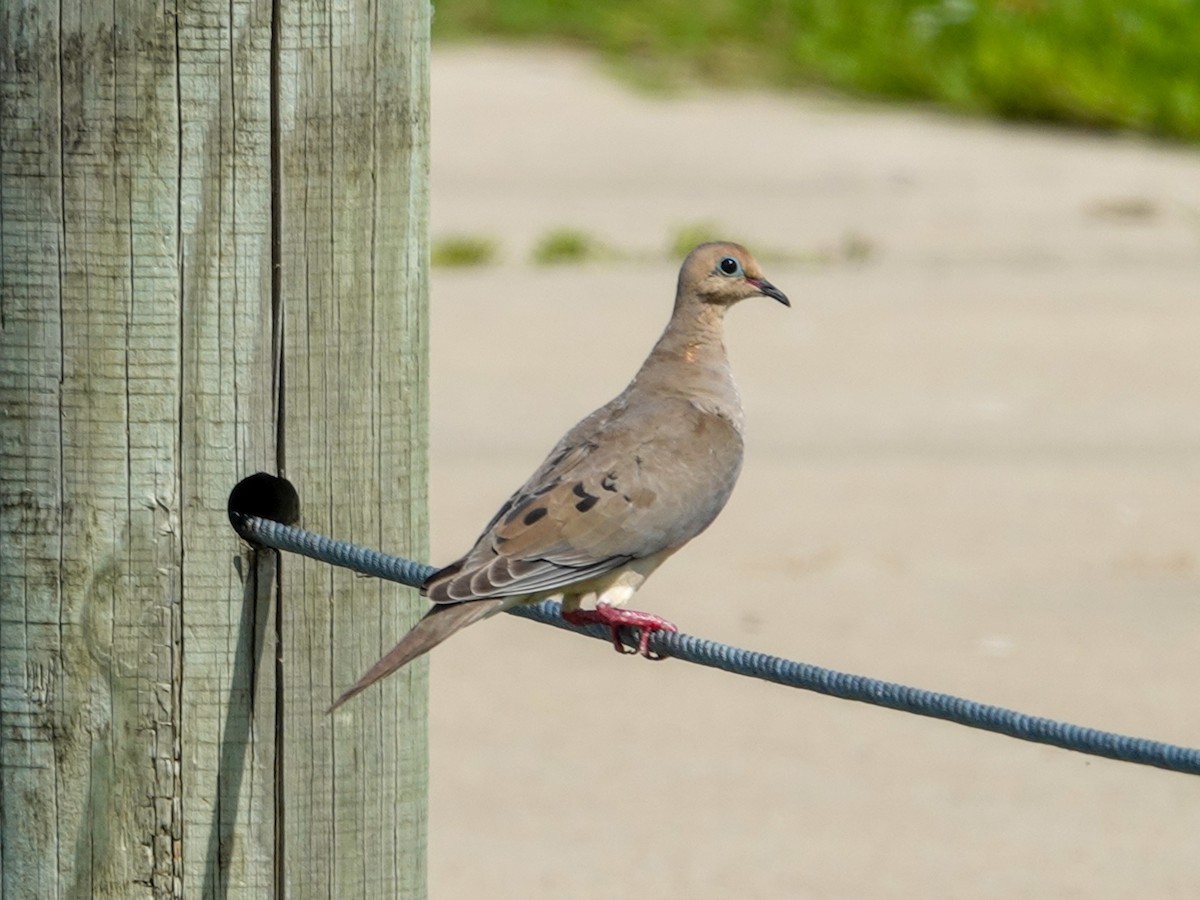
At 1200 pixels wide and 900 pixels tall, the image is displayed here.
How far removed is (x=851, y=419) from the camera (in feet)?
28.9

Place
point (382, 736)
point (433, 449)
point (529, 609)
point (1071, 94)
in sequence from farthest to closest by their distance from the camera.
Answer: point (1071, 94)
point (433, 449)
point (529, 609)
point (382, 736)

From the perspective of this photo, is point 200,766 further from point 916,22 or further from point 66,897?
point 916,22

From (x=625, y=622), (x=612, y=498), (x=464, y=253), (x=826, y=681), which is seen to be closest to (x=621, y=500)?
(x=612, y=498)

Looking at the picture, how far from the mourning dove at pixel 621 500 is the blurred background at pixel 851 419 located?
56.3 inches

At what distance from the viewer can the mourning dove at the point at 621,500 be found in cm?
313

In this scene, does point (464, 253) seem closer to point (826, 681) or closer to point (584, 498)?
point (584, 498)

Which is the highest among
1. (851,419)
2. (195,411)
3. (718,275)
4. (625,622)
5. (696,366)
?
(195,411)

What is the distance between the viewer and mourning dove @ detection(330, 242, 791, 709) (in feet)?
10.3

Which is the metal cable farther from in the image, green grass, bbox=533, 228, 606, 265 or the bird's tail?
green grass, bbox=533, 228, 606, 265

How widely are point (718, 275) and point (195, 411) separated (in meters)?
1.82

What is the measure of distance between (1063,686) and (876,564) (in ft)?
3.98

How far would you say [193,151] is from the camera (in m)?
2.53

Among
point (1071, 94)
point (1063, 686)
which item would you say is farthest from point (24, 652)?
point (1071, 94)

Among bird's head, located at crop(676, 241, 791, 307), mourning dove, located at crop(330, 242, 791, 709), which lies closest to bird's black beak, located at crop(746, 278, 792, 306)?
bird's head, located at crop(676, 241, 791, 307)
